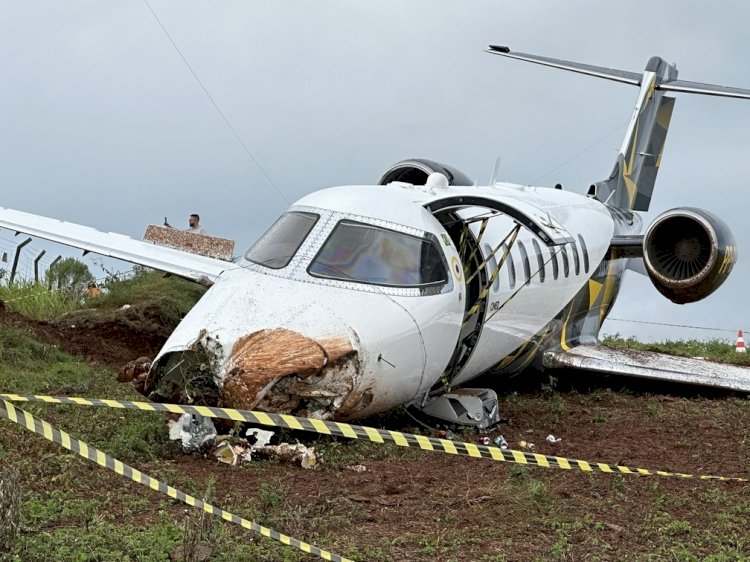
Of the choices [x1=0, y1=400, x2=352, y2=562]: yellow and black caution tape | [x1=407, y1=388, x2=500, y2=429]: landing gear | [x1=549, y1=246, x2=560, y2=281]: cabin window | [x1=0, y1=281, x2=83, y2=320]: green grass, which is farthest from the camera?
[x1=0, y1=281, x2=83, y2=320]: green grass

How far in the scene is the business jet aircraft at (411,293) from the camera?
9188mm

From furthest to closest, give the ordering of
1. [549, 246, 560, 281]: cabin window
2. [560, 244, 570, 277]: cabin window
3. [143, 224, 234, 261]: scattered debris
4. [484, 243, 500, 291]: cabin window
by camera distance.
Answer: [143, 224, 234, 261]: scattered debris, [560, 244, 570, 277]: cabin window, [549, 246, 560, 281]: cabin window, [484, 243, 500, 291]: cabin window

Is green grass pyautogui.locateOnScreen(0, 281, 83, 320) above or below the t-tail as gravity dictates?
below

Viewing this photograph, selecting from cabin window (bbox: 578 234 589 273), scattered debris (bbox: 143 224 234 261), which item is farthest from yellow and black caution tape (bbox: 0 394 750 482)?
scattered debris (bbox: 143 224 234 261)

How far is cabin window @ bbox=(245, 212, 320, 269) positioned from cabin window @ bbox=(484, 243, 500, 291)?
228 cm

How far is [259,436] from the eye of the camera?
9.33m

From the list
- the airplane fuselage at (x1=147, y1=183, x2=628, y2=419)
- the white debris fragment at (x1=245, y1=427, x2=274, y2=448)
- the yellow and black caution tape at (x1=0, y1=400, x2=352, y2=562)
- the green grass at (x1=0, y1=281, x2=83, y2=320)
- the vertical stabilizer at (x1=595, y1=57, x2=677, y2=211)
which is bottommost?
the green grass at (x1=0, y1=281, x2=83, y2=320)

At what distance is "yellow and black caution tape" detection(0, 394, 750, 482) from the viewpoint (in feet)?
24.7

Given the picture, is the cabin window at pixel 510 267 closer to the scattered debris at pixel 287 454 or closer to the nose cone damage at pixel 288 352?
the nose cone damage at pixel 288 352

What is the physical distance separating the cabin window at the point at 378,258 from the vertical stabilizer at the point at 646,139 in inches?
386

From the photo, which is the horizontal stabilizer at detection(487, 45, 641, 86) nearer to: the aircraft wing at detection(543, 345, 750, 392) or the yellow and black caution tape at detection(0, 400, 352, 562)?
the aircraft wing at detection(543, 345, 750, 392)

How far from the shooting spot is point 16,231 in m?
14.3

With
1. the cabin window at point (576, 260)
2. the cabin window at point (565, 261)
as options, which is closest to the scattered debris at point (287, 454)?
the cabin window at point (565, 261)

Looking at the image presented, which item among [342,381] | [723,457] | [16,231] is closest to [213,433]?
[342,381]
